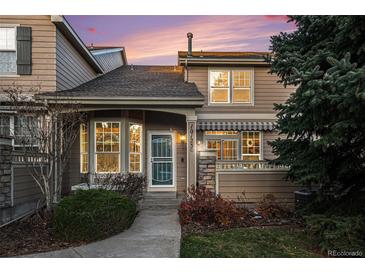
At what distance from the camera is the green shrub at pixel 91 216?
251 inches

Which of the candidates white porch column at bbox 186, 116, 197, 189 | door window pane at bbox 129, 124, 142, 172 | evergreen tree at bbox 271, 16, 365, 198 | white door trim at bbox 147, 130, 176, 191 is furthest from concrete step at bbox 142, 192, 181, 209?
evergreen tree at bbox 271, 16, 365, 198

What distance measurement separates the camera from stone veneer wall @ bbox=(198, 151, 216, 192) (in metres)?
9.37

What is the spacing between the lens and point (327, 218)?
6.07 meters

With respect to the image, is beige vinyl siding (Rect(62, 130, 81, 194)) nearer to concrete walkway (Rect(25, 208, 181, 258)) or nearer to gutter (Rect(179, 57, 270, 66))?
concrete walkway (Rect(25, 208, 181, 258))

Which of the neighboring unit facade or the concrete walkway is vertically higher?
the neighboring unit facade

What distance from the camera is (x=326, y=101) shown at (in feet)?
17.7

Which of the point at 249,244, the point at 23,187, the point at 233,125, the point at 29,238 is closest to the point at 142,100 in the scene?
the point at 23,187

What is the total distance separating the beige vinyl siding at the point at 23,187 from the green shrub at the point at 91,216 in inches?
73.7

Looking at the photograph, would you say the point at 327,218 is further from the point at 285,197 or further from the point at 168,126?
the point at 168,126

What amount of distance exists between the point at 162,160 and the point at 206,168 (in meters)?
2.59

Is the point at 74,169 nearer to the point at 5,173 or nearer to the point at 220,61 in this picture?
the point at 5,173

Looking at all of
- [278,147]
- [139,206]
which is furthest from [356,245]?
[139,206]

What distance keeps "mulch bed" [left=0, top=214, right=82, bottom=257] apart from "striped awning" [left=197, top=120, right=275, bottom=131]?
Result: 6.22 meters

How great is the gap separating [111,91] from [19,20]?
10.9 ft
